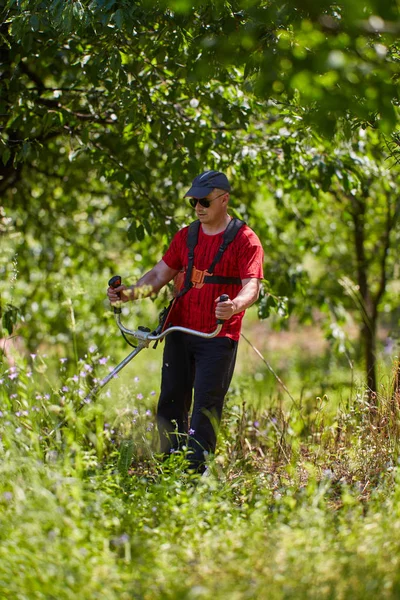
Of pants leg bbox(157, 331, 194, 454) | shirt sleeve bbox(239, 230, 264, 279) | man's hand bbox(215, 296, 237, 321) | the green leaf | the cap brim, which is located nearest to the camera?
man's hand bbox(215, 296, 237, 321)

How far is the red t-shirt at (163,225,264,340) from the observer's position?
4.10 m

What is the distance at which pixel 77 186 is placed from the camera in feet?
23.4

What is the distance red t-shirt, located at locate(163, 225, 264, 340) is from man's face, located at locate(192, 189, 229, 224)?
103 millimetres

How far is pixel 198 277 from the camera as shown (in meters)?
4.22

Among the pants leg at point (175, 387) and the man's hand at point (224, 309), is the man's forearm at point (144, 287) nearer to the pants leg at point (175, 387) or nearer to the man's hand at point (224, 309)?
the pants leg at point (175, 387)

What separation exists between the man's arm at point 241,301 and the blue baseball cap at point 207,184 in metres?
0.55

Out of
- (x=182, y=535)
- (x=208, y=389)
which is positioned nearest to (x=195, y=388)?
(x=208, y=389)

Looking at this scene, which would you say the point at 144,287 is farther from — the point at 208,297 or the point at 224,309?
the point at 224,309

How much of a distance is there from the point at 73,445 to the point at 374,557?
1.33 meters

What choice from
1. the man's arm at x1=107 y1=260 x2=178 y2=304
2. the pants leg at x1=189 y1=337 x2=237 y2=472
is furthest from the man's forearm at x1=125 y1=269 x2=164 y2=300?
the pants leg at x1=189 y1=337 x2=237 y2=472

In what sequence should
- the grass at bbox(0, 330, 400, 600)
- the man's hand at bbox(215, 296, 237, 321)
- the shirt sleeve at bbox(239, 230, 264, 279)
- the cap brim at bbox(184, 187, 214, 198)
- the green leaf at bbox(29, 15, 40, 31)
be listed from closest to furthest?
the grass at bbox(0, 330, 400, 600) → the man's hand at bbox(215, 296, 237, 321) → the shirt sleeve at bbox(239, 230, 264, 279) → the cap brim at bbox(184, 187, 214, 198) → the green leaf at bbox(29, 15, 40, 31)

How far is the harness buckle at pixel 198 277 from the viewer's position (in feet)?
13.8

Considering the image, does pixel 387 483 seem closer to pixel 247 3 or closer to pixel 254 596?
pixel 254 596

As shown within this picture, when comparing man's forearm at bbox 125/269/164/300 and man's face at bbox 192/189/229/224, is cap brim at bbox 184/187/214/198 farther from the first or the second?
man's forearm at bbox 125/269/164/300
